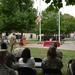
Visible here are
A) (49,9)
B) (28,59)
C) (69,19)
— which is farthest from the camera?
(69,19)

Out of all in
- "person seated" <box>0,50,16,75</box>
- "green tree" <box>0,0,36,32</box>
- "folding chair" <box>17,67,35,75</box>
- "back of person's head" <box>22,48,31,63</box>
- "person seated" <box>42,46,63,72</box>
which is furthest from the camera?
"green tree" <box>0,0,36,32</box>

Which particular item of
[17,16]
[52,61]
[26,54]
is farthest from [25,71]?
[17,16]

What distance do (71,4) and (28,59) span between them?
110 inches

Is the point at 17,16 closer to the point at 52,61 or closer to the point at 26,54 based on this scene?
the point at 52,61

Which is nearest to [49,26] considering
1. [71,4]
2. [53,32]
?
[53,32]

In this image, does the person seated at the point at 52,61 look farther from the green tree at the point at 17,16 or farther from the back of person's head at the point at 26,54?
the green tree at the point at 17,16

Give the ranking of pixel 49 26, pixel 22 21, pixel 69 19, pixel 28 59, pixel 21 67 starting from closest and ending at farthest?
pixel 21 67
pixel 28 59
pixel 22 21
pixel 49 26
pixel 69 19

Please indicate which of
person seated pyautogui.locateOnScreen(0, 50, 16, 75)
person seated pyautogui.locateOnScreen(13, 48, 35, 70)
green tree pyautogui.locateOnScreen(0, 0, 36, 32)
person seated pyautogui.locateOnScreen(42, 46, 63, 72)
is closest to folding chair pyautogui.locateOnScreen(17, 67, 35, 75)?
person seated pyautogui.locateOnScreen(13, 48, 35, 70)

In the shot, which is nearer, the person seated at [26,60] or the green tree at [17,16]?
the person seated at [26,60]

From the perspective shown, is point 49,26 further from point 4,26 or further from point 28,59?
point 28,59

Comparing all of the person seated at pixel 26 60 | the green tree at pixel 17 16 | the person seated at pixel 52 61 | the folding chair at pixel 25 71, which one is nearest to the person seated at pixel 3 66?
the folding chair at pixel 25 71

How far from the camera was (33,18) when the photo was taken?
1923 inches

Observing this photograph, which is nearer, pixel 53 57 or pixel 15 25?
pixel 53 57

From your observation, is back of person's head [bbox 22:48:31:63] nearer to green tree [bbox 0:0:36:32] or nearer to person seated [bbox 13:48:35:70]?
person seated [bbox 13:48:35:70]
